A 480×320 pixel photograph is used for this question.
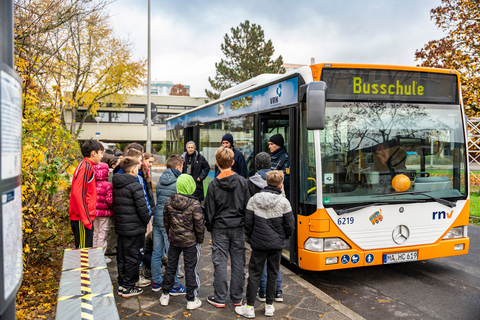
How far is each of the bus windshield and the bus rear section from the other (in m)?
0.01

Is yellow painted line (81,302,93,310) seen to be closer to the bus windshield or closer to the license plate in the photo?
the bus windshield

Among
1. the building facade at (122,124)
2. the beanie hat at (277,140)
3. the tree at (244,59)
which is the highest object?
the tree at (244,59)

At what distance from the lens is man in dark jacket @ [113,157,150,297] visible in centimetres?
441

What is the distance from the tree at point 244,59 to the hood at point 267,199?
95.9ft

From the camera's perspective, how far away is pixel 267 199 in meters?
3.92

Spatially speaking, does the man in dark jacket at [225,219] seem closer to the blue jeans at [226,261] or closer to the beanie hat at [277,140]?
the blue jeans at [226,261]

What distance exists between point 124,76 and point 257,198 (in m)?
20.3

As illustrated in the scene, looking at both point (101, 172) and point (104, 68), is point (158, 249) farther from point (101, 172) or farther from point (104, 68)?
point (104, 68)

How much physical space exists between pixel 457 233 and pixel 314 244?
7.52 ft

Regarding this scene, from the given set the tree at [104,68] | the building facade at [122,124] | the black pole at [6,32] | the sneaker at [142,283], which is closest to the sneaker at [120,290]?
the sneaker at [142,283]

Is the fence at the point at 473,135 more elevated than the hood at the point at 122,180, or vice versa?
the fence at the point at 473,135

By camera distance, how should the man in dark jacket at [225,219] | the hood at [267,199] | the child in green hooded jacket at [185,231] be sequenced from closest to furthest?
the hood at [267,199] < the child in green hooded jacket at [185,231] < the man in dark jacket at [225,219]

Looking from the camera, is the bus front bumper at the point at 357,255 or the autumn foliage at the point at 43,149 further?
the bus front bumper at the point at 357,255

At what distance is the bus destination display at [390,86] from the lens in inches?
196
